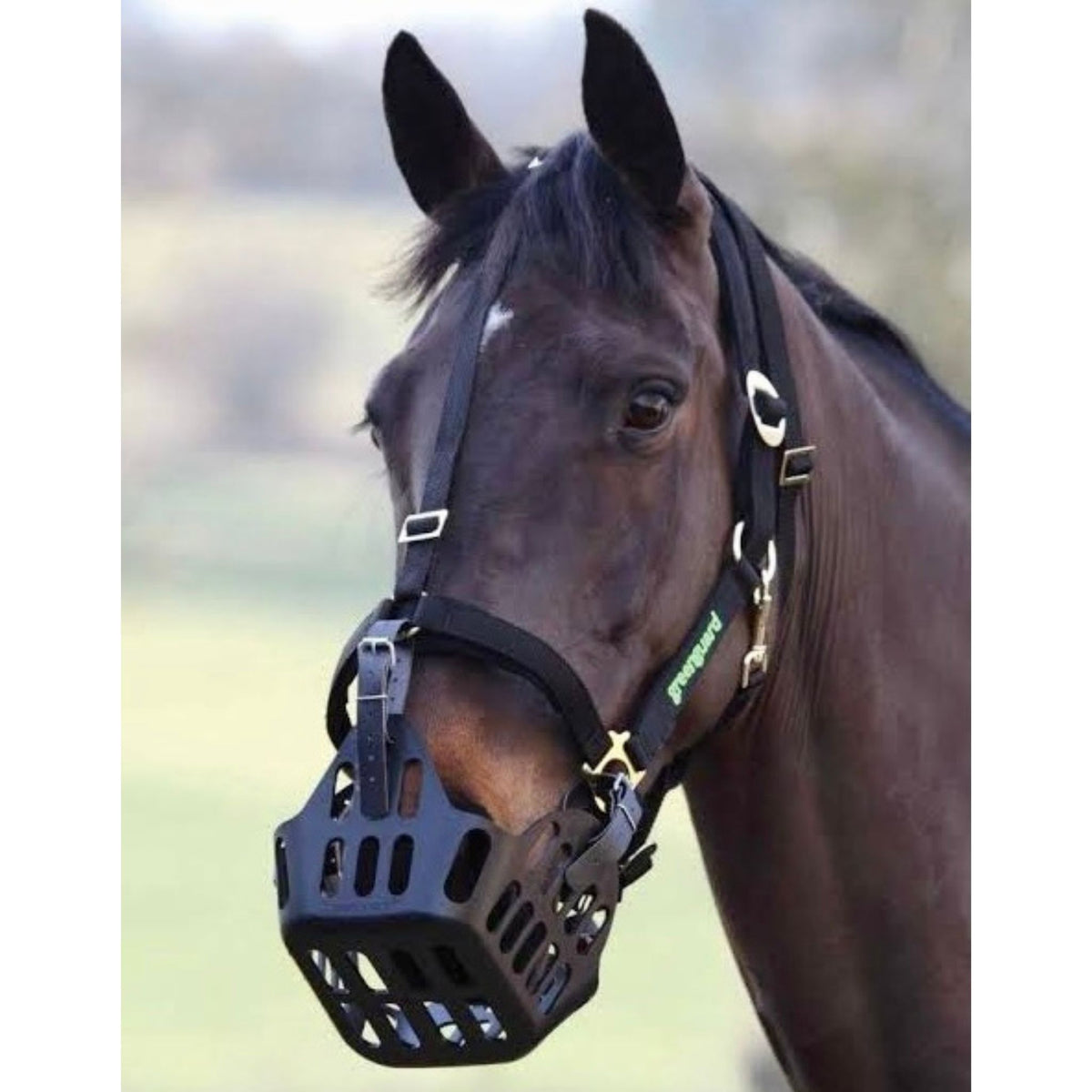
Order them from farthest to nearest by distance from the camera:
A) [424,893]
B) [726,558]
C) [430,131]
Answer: [430,131] < [726,558] < [424,893]

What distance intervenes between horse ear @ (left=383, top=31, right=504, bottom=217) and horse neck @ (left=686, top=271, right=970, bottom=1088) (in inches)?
17.4

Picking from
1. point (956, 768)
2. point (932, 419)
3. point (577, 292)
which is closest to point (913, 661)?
point (956, 768)

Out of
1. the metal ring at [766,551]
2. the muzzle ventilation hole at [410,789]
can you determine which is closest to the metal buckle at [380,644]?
the muzzle ventilation hole at [410,789]

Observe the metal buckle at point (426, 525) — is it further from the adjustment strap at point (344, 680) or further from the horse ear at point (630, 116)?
the horse ear at point (630, 116)

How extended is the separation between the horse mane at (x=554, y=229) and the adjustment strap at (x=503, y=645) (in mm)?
434

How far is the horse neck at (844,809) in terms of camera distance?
234 centimetres

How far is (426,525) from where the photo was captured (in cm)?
194

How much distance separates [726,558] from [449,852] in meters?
0.59

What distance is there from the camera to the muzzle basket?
1.75 meters

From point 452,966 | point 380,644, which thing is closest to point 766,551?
point 380,644

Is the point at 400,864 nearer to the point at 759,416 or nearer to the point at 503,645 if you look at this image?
the point at 503,645

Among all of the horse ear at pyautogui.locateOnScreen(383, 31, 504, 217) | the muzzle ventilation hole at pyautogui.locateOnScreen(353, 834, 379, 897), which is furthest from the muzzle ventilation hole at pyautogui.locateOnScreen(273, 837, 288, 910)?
the horse ear at pyautogui.locateOnScreen(383, 31, 504, 217)
